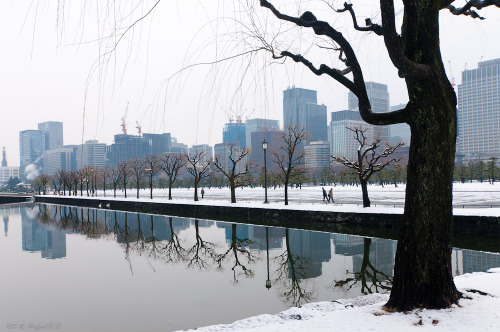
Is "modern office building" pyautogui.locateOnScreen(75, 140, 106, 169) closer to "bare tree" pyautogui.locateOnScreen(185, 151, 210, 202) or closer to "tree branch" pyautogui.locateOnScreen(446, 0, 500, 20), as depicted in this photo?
"tree branch" pyautogui.locateOnScreen(446, 0, 500, 20)

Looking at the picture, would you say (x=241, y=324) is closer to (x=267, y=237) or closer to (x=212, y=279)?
(x=212, y=279)

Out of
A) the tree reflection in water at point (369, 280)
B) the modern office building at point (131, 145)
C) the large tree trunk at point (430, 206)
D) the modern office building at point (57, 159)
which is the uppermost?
the modern office building at point (57, 159)

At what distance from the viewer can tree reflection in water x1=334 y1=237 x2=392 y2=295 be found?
1021cm

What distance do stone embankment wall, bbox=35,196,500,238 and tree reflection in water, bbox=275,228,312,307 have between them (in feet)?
15.0

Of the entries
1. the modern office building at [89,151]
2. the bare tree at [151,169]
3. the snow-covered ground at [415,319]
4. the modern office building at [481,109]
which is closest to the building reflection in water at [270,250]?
the snow-covered ground at [415,319]

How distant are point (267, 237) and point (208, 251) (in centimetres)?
400

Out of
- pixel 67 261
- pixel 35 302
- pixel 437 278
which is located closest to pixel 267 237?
pixel 67 261

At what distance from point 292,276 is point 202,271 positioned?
3.11 metres

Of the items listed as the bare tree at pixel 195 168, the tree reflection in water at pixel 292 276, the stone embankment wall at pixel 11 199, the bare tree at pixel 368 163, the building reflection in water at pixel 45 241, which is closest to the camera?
the tree reflection in water at pixel 292 276

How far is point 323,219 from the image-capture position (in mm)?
22516

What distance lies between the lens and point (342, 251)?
A: 15164 millimetres

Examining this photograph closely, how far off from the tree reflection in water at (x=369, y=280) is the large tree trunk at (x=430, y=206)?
14.9 feet

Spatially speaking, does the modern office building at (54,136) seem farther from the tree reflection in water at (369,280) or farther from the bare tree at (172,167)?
the bare tree at (172,167)

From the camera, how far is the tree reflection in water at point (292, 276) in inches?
384
